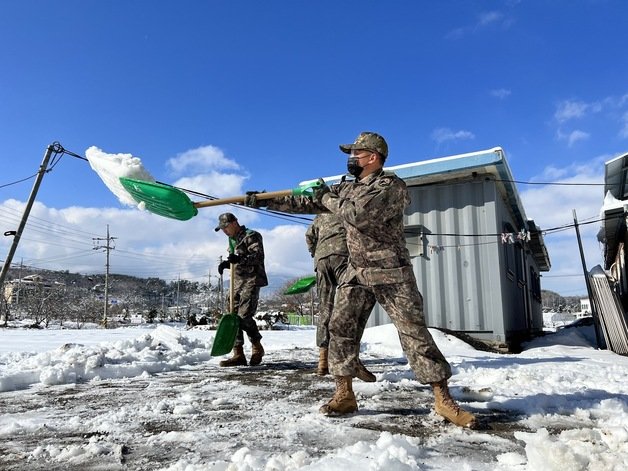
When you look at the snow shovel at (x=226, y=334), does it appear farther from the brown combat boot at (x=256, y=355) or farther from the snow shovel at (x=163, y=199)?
the snow shovel at (x=163, y=199)

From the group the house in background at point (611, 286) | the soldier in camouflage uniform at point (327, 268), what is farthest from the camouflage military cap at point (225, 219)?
the house in background at point (611, 286)

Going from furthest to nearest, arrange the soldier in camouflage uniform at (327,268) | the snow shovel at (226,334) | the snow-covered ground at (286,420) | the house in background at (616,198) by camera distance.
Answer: the house in background at (616,198) → the snow shovel at (226,334) → the soldier in camouflage uniform at (327,268) → the snow-covered ground at (286,420)

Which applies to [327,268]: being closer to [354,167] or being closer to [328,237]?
[328,237]

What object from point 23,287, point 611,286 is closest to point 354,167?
point 611,286

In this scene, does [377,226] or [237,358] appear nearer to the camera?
[377,226]

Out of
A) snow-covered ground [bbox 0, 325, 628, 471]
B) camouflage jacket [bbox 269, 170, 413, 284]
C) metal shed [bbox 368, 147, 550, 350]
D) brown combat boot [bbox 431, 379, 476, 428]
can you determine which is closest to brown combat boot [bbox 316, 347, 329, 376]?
snow-covered ground [bbox 0, 325, 628, 471]

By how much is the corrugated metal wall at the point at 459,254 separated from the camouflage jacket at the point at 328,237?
4.20 metres

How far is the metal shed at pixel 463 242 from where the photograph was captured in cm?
788

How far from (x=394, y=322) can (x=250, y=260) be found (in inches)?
112

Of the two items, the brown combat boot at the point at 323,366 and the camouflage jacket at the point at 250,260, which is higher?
the camouflage jacket at the point at 250,260

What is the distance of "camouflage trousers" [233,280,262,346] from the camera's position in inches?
202

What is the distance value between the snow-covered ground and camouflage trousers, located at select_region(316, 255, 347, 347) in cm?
42

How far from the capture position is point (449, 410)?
2381mm

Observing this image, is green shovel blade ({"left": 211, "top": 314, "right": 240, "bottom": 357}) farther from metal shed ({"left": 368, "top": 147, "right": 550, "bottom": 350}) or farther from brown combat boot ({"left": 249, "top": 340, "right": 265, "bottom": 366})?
metal shed ({"left": 368, "top": 147, "right": 550, "bottom": 350})
